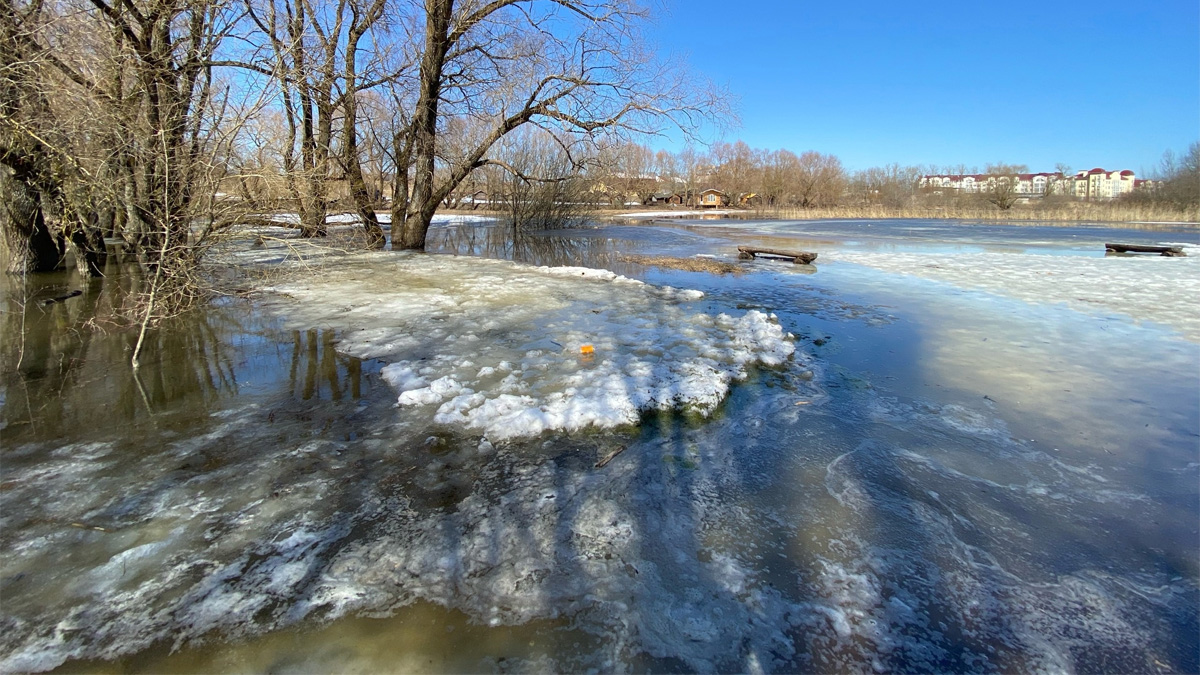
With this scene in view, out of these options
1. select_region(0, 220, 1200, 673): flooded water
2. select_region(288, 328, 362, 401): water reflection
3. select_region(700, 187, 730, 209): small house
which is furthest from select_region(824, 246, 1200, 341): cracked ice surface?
select_region(700, 187, 730, 209): small house

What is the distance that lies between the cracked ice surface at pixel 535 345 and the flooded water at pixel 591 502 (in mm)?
52

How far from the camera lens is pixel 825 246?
20062 mm

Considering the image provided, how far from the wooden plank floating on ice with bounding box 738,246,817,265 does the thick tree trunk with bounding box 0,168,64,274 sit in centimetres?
1517

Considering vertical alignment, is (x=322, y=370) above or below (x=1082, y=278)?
below

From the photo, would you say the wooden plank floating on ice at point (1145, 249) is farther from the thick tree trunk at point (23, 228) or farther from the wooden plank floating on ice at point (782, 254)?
the thick tree trunk at point (23, 228)

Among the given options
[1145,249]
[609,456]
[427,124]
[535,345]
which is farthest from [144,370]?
[1145,249]

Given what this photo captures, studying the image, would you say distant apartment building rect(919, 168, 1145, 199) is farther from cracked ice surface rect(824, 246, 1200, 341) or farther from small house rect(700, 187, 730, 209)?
cracked ice surface rect(824, 246, 1200, 341)

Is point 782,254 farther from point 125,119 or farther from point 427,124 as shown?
point 125,119

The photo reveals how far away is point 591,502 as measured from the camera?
297cm

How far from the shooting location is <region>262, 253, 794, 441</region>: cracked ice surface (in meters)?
4.15

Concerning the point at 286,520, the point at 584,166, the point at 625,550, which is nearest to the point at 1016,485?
the point at 625,550

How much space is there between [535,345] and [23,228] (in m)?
10.4

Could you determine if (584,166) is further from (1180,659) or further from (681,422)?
(1180,659)

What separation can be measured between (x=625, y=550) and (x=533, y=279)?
8080mm
